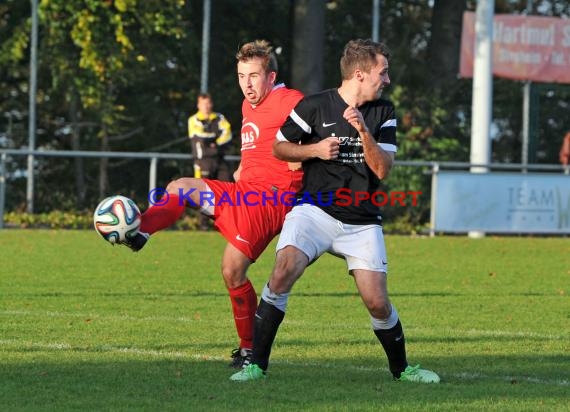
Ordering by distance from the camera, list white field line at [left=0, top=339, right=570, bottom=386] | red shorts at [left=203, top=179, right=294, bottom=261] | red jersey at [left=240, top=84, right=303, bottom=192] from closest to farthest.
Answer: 1. white field line at [left=0, top=339, right=570, bottom=386]
2. red shorts at [left=203, top=179, right=294, bottom=261]
3. red jersey at [left=240, top=84, right=303, bottom=192]

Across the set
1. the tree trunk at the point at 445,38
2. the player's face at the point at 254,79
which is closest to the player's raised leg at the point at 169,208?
the player's face at the point at 254,79

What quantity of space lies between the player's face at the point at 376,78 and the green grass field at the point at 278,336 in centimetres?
164

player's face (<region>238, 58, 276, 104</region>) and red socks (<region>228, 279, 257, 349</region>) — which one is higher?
player's face (<region>238, 58, 276, 104</region>)

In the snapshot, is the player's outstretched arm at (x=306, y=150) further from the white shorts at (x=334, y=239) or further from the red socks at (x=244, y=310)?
the red socks at (x=244, y=310)

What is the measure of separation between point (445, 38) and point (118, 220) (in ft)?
81.1

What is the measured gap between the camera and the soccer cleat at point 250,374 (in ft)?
24.9

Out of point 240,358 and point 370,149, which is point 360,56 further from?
point 240,358

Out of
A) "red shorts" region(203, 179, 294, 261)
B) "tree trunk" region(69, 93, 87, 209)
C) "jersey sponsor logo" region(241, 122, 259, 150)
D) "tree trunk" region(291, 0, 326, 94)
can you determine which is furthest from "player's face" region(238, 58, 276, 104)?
"tree trunk" region(291, 0, 326, 94)

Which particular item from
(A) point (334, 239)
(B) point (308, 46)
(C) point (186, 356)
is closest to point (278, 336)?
(C) point (186, 356)

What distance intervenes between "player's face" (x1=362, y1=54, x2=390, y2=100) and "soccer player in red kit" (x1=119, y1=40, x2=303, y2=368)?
0.65m

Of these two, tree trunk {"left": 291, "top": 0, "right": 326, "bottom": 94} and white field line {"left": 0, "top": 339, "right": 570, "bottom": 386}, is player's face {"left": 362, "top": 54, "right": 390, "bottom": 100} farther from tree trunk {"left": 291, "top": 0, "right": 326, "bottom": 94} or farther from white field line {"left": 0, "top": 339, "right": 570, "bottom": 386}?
tree trunk {"left": 291, "top": 0, "right": 326, "bottom": 94}

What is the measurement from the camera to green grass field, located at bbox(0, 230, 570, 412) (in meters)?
7.13

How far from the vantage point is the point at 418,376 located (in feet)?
25.2

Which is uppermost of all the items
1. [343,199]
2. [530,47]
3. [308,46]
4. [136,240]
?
→ [530,47]
